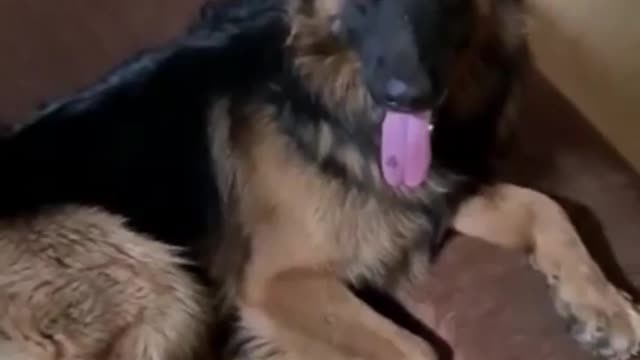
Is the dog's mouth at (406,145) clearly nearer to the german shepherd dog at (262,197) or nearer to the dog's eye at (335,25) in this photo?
the german shepherd dog at (262,197)

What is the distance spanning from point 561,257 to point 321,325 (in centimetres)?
37

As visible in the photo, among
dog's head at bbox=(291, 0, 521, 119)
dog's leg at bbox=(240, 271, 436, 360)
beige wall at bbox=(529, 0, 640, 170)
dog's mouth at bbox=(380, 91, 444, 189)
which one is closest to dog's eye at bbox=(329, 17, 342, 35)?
dog's head at bbox=(291, 0, 521, 119)

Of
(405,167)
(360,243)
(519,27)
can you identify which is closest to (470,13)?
(519,27)

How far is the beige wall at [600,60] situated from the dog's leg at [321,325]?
1133mm

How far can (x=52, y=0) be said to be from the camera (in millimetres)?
2092

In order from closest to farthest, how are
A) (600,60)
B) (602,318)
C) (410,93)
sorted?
(410,93) → (602,318) → (600,60)

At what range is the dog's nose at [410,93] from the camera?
175 centimetres

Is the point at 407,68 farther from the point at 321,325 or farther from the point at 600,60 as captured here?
the point at 600,60

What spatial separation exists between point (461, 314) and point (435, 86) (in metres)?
0.35

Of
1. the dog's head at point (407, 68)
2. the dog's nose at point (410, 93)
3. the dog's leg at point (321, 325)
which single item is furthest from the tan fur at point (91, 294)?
the dog's nose at point (410, 93)

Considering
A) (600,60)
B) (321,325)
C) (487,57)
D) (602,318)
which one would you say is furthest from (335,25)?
(600,60)

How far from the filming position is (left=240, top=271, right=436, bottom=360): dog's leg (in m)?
1.90

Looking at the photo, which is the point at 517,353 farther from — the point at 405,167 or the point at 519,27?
the point at 519,27

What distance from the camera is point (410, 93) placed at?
68.9 inches
